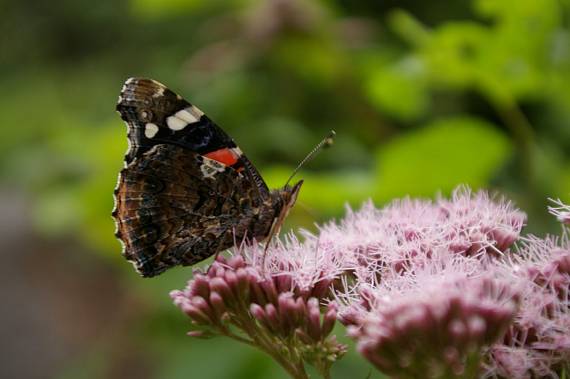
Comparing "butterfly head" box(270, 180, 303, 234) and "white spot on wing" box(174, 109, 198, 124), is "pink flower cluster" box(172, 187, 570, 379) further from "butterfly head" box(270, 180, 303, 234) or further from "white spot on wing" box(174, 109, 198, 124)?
"white spot on wing" box(174, 109, 198, 124)

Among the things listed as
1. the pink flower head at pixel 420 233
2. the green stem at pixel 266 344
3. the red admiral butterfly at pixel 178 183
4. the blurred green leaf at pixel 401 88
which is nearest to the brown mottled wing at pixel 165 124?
the red admiral butterfly at pixel 178 183

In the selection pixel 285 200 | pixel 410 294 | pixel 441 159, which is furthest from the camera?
pixel 441 159

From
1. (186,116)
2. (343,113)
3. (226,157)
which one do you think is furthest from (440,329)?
(343,113)

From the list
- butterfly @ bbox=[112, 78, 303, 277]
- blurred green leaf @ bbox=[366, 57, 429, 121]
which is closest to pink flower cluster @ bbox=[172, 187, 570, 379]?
butterfly @ bbox=[112, 78, 303, 277]

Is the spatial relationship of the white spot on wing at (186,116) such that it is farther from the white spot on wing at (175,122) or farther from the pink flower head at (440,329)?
the pink flower head at (440,329)

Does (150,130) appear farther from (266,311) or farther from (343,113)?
(343,113)

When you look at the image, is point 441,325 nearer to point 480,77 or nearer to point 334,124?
point 480,77

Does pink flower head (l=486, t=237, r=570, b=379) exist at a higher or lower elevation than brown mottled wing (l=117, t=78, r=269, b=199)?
lower
